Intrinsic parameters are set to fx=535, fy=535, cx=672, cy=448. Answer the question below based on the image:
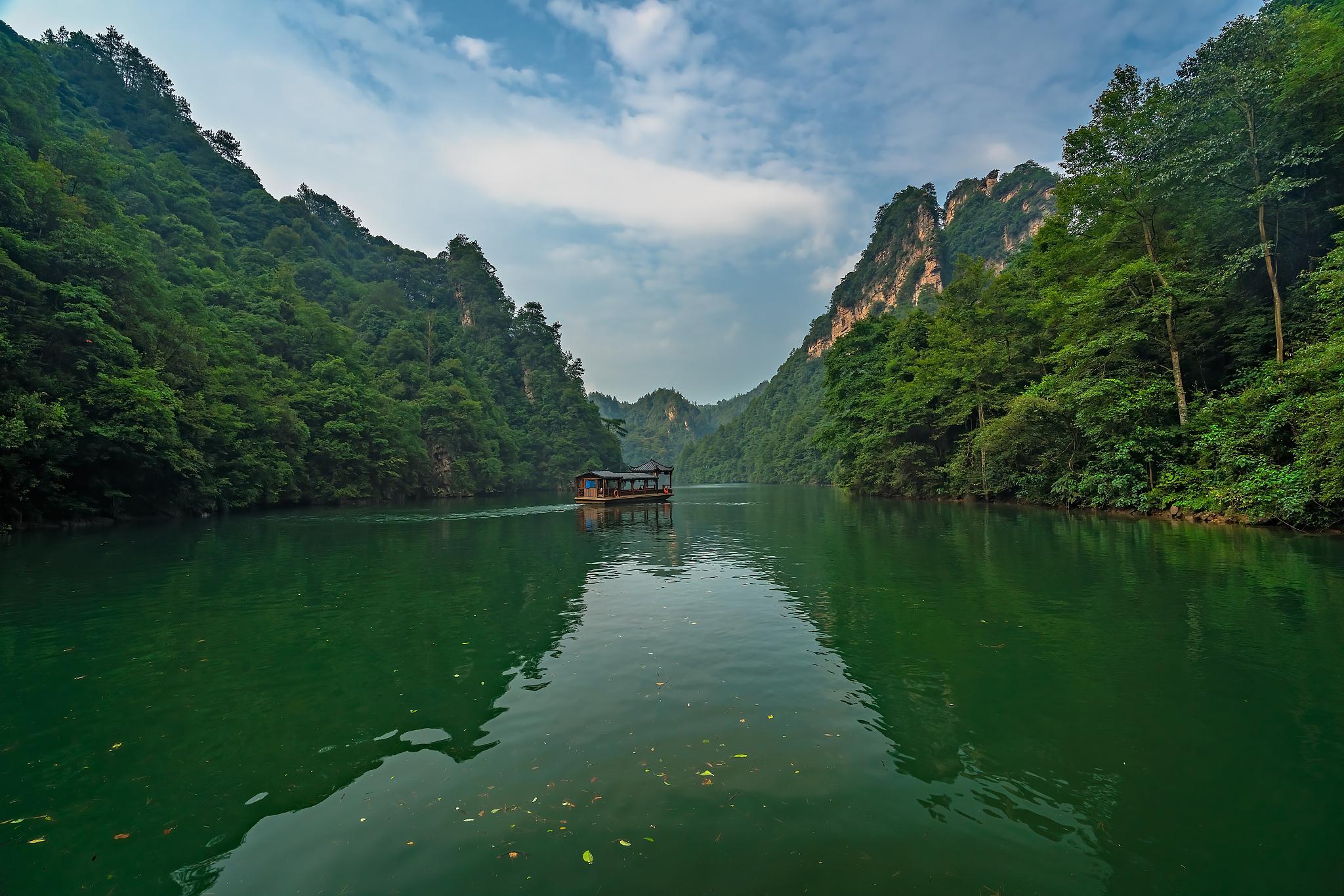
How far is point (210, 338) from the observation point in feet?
107

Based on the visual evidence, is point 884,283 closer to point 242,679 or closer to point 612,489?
point 612,489

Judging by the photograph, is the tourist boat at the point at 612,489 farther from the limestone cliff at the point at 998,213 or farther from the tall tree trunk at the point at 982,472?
the limestone cliff at the point at 998,213

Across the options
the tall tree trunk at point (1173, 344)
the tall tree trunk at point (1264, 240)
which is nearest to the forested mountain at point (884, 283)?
the tall tree trunk at point (1173, 344)

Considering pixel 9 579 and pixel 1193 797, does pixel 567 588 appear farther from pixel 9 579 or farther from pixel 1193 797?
pixel 9 579

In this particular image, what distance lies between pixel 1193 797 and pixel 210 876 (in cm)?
657

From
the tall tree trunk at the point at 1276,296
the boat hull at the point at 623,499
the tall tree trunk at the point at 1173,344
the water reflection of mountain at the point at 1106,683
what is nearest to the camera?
the water reflection of mountain at the point at 1106,683

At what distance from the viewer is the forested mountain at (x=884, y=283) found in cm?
10575

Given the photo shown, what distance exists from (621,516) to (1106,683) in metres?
27.6

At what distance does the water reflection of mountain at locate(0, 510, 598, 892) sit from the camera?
4066 mm

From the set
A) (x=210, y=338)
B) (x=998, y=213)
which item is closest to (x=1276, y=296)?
(x=210, y=338)

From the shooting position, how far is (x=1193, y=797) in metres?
3.82

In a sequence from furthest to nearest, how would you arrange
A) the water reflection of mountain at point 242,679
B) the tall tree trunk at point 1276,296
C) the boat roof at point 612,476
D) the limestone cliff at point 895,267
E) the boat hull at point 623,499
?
the limestone cliff at point 895,267 → the boat roof at point 612,476 → the boat hull at point 623,499 → the tall tree trunk at point 1276,296 → the water reflection of mountain at point 242,679

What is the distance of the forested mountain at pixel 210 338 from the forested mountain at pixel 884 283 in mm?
37760

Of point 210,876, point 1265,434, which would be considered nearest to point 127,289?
point 210,876
